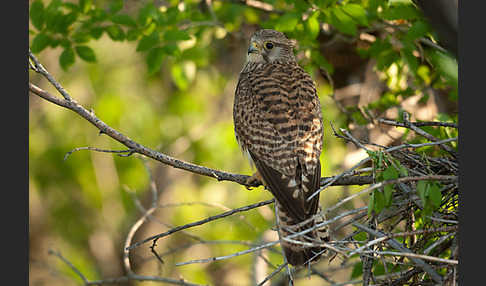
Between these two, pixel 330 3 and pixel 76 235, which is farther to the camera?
pixel 76 235

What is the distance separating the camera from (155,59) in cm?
405

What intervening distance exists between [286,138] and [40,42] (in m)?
1.89

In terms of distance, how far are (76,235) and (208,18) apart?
210 inches

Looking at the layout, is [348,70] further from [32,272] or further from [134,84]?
[32,272]

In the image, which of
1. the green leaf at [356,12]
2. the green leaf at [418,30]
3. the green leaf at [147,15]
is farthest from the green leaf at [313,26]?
the green leaf at [147,15]

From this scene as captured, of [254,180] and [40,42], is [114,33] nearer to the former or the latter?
[40,42]

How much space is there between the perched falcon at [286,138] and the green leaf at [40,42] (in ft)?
4.56

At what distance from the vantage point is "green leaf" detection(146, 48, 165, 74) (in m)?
4.03

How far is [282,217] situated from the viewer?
10.0ft

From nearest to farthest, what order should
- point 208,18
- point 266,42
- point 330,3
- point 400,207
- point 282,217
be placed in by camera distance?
point 400,207 < point 282,217 < point 330,3 < point 266,42 < point 208,18

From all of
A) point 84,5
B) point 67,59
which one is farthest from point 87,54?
point 84,5

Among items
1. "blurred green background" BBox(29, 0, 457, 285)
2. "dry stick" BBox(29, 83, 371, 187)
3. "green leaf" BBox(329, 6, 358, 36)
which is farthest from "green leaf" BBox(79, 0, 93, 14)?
"green leaf" BBox(329, 6, 358, 36)

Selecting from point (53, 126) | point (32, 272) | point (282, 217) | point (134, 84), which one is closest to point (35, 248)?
point (32, 272)

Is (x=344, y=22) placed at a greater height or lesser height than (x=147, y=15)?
lesser
